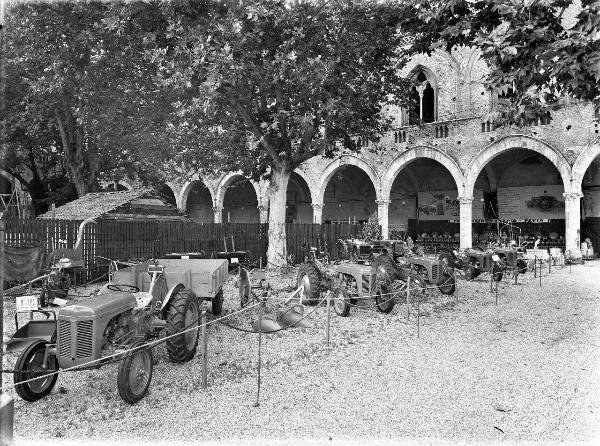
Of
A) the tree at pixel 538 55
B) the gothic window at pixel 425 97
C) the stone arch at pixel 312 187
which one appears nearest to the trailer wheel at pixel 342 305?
the tree at pixel 538 55

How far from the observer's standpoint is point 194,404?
4531 mm

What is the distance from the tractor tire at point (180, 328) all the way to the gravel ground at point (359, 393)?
0.16 metres

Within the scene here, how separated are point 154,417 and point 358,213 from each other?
25.8 meters

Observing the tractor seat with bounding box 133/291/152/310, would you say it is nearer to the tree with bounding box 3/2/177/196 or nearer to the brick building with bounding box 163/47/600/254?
the tree with bounding box 3/2/177/196

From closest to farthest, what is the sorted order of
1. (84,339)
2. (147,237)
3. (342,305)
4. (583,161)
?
(84,339)
(342,305)
(147,237)
(583,161)

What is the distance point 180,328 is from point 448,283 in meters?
7.96

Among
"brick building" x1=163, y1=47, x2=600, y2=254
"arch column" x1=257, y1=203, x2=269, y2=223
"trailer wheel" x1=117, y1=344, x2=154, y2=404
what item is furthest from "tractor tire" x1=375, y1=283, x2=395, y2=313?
"arch column" x1=257, y1=203, x2=269, y2=223

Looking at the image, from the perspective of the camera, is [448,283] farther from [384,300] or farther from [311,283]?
[311,283]

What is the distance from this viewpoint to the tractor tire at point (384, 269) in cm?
980

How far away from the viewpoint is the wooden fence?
12219 mm

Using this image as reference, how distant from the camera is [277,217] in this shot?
1599 centimetres

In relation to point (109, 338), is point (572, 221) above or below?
above

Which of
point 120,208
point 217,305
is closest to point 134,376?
point 217,305

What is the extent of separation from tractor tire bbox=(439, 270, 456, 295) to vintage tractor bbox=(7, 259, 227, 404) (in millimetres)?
7449
